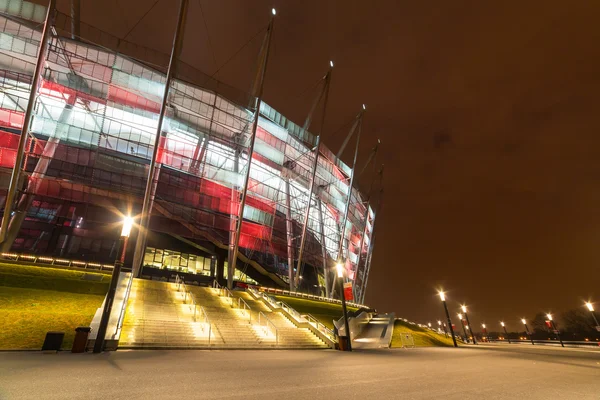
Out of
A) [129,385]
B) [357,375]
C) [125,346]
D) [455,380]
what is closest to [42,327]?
[125,346]

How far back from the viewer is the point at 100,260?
124 feet

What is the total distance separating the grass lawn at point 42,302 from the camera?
13.1 m

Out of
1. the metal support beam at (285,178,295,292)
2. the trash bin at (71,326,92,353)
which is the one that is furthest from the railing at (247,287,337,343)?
the metal support beam at (285,178,295,292)

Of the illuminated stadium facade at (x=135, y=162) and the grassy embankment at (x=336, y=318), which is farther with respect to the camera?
the illuminated stadium facade at (x=135, y=162)

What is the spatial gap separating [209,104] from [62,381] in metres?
36.7

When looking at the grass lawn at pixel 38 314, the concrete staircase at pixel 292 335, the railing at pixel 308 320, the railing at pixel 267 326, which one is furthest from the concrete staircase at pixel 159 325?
the railing at pixel 308 320

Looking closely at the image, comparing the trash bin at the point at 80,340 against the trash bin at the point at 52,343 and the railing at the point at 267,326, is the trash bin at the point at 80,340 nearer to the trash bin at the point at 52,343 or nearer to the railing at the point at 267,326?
the trash bin at the point at 52,343

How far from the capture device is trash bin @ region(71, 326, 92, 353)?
11.8 metres

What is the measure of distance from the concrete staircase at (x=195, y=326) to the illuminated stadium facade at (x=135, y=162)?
1683 cm

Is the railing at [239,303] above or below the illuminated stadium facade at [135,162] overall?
below

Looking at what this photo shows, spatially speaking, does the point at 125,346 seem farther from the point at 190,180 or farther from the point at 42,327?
the point at 190,180

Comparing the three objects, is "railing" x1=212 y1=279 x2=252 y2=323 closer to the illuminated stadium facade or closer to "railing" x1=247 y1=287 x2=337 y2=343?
"railing" x1=247 y1=287 x2=337 y2=343

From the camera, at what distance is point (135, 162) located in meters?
36.7

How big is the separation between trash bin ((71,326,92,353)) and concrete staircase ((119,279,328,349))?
1.53 meters
